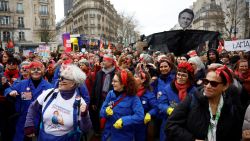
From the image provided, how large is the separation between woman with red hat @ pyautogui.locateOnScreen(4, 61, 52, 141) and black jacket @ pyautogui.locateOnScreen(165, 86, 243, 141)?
2.81m

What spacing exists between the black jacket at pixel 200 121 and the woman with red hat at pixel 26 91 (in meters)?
2.81

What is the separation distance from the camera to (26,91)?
4.69 metres

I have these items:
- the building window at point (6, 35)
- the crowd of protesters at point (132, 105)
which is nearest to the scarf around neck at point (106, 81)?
the crowd of protesters at point (132, 105)

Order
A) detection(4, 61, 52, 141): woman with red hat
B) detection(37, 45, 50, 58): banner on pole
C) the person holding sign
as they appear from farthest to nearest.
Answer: detection(37, 45, 50, 58): banner on pole
the person holding sign
detection(4, 61, 52, 141): woman with red hat

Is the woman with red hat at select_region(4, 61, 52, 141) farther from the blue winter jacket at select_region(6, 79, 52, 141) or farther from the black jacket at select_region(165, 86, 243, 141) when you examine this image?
the black jacket at select_region(165, 86, 243, 141)

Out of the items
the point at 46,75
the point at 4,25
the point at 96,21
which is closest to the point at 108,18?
the point at 96,21

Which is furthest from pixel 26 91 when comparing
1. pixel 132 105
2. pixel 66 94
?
pixel 132 105

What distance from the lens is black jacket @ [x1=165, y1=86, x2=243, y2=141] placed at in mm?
2643

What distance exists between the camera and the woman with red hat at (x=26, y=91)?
470cm

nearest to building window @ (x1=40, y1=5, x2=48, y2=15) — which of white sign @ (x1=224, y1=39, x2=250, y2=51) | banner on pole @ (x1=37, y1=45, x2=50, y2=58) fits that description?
banner on pole @ (x1=37, y1=45, x2=50, y2=58)

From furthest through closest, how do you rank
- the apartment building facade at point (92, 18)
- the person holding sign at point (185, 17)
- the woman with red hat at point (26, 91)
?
the apartment building facade at point (92, 18) < the person holding sign at point (185, 17) < the woman with red hat at point (26, 91)

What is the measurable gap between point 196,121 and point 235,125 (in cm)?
41

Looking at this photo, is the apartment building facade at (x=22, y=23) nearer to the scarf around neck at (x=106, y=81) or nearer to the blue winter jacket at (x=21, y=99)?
the scarf around neck at (x=106, y=81)

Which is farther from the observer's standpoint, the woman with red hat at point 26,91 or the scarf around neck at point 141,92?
the scarf around neck at point 141,92
